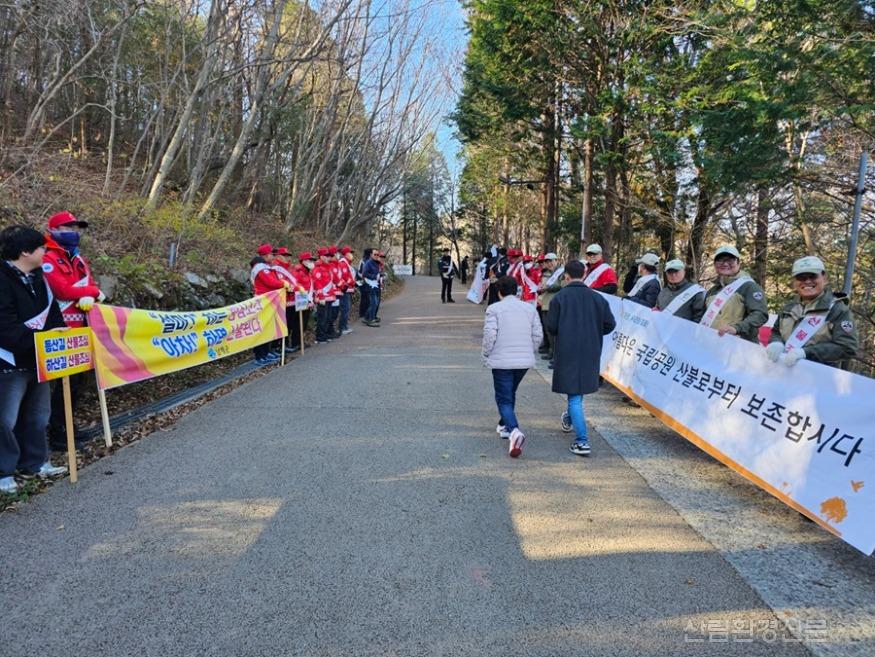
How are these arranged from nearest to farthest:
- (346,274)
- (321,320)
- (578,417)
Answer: (578,417), (321,320), (346,274)

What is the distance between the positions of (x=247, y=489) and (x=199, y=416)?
2211mm

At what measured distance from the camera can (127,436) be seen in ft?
17.2

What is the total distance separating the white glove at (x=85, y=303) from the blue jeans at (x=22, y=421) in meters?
0.77

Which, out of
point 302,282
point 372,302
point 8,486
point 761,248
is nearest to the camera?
point 8,486

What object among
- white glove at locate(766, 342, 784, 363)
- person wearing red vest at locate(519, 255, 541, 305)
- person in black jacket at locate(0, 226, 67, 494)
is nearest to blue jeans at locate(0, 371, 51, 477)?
person in black jacket at locate(0, 226, 67, 494)

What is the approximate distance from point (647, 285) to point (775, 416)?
12.0 ft

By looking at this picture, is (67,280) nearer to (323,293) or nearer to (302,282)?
(302,282)

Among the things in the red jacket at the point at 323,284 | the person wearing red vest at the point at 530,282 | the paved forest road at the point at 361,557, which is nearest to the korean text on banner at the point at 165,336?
the paved forest road at the point at 361,557

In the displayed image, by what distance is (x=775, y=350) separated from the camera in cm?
402

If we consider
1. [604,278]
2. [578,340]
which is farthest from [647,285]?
[578,340]

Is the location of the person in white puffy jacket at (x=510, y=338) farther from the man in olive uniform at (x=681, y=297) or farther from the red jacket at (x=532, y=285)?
the red jacket at (x=532, y=285)

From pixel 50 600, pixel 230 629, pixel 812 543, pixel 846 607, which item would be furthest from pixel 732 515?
pixel 50 600

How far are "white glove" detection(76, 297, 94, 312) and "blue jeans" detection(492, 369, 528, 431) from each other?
3738 mm

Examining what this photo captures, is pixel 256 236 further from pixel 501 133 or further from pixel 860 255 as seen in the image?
pixel 860 255
